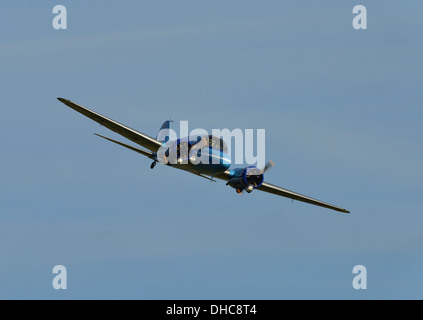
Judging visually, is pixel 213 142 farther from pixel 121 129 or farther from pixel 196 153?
pixel 121 129

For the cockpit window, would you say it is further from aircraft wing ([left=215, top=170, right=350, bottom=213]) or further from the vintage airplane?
aircraft wing ([left=215, top=170, right=350, bottom=213])

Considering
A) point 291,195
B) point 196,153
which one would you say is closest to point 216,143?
point 196,153

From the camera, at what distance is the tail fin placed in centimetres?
8841

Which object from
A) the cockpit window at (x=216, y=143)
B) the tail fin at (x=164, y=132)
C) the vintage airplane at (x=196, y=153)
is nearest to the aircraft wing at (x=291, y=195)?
the vintage airplane at (x=196, y=153)

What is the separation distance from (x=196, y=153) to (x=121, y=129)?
7.33 meters

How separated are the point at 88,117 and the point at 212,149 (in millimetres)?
11418

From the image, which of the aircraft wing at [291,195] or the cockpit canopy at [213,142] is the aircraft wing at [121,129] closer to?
the cockpit canopy at [213,142]

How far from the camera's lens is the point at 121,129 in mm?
79500

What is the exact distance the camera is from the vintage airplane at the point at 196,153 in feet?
255
